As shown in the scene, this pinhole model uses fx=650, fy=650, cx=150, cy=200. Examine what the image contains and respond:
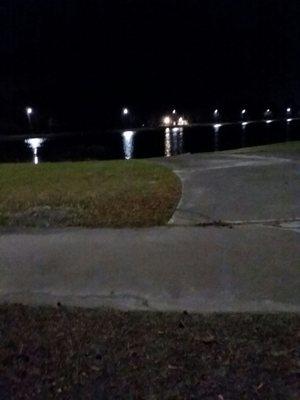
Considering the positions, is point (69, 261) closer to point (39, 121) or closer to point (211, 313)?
point (211, 313)

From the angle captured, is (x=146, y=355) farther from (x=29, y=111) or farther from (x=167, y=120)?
(x=167, y=120)

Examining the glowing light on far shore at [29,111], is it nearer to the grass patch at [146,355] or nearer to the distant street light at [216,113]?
the distant street light at [216,113]

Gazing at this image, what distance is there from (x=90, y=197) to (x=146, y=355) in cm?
489

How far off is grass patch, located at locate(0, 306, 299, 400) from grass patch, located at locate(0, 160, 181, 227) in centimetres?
306

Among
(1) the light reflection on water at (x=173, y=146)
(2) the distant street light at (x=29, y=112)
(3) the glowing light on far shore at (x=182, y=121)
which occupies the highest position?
(2) the distant street light at (x=29, y=112)

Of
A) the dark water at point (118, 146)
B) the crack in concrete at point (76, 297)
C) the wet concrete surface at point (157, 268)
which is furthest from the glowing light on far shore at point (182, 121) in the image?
the crack in concrete at point (76, 297)

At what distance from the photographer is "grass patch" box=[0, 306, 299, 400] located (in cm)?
354

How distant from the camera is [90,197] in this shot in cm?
869

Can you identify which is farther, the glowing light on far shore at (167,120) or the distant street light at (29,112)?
the glowing light on far shore at (167,120)

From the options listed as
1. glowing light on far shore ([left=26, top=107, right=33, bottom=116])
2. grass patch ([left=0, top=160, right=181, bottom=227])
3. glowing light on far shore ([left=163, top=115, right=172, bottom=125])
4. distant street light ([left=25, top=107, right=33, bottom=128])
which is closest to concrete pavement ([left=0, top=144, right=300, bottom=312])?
grass patch ([left=0, top=160, right=181, bottom=227])

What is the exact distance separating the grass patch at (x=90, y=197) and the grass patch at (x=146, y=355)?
306 centimetres

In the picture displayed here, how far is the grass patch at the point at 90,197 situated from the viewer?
785 centimetres

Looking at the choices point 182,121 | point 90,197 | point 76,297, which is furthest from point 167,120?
point 76,297

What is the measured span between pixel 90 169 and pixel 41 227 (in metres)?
4.21
